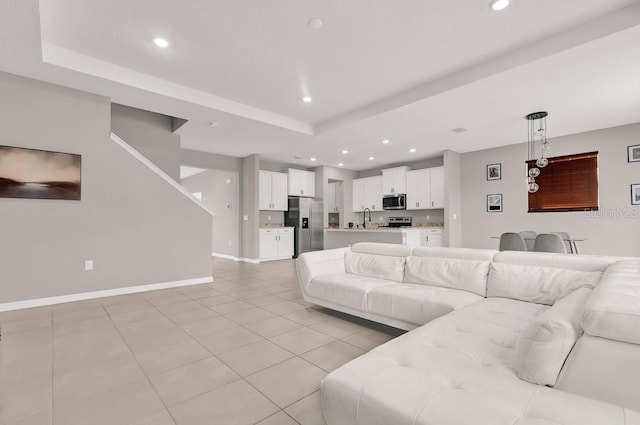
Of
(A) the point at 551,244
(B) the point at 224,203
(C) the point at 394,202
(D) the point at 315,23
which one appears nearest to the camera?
(D) the point at 315,23

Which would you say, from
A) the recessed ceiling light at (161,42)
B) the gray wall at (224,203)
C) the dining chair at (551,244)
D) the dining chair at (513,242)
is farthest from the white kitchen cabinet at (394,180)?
the recessed ceiling light at (161,42)

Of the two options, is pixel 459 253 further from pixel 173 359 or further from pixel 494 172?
pixel 494 172

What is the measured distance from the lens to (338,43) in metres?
3.16

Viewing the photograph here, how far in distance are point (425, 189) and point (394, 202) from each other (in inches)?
38.0

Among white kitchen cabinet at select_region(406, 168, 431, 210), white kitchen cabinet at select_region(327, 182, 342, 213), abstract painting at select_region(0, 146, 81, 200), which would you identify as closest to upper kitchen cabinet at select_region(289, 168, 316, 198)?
white kitchen cabinet at select_region(327, 182, 342, 213)

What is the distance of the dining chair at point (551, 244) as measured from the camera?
3.99 meters

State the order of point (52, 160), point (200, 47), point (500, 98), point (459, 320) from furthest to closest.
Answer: point (500, 98) → point (52, 160) → point (200, 47) → point (459, 320)

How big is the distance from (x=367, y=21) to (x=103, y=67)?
10.2 feet

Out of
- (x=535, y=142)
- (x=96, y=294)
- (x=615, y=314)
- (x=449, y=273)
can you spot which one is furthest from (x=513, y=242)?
(x=96, y=294)

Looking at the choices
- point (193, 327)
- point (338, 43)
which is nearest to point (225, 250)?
point (193, 327)

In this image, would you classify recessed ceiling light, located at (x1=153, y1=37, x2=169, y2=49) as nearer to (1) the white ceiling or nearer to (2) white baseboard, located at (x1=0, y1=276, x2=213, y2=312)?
(1) the white ceiling

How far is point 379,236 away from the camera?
6.00 meters

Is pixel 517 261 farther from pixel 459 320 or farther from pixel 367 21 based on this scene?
pixel 367 21

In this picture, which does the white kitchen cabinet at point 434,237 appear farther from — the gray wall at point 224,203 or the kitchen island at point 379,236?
the gray wall at point 224,203
